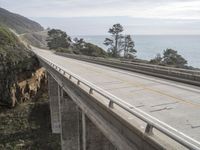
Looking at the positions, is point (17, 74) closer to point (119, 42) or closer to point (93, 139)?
point (93, 139)

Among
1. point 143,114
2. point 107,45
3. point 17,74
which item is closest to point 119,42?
point 107,45

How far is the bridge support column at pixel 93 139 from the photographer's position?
20031 millimetres

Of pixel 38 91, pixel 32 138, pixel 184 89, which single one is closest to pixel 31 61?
pixel 38 91

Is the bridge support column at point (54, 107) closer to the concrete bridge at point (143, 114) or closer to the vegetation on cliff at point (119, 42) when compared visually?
the concrete bridge at point (143, 114)

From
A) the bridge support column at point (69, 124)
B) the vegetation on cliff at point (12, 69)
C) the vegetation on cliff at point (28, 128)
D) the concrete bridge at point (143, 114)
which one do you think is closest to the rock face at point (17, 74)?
the vegetation on cliff at point (12, 69)

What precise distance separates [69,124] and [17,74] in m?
25.0

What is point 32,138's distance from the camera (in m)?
41.0

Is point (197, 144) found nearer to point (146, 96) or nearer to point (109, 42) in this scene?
point (146, 96)

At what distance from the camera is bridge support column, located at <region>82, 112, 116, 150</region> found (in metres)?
20.0

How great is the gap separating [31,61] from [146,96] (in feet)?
153

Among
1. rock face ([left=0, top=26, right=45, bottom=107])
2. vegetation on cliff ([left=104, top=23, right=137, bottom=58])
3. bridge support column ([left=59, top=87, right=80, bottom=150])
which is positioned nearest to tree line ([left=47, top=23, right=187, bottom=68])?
vegetation on cliff ([left=104, top=23, right=137, bottom=58])

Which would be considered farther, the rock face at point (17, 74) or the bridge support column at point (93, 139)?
the rock face at point (17, 74)

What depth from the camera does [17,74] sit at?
55.7 metres

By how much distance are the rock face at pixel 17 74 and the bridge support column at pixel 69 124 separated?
1921cm
